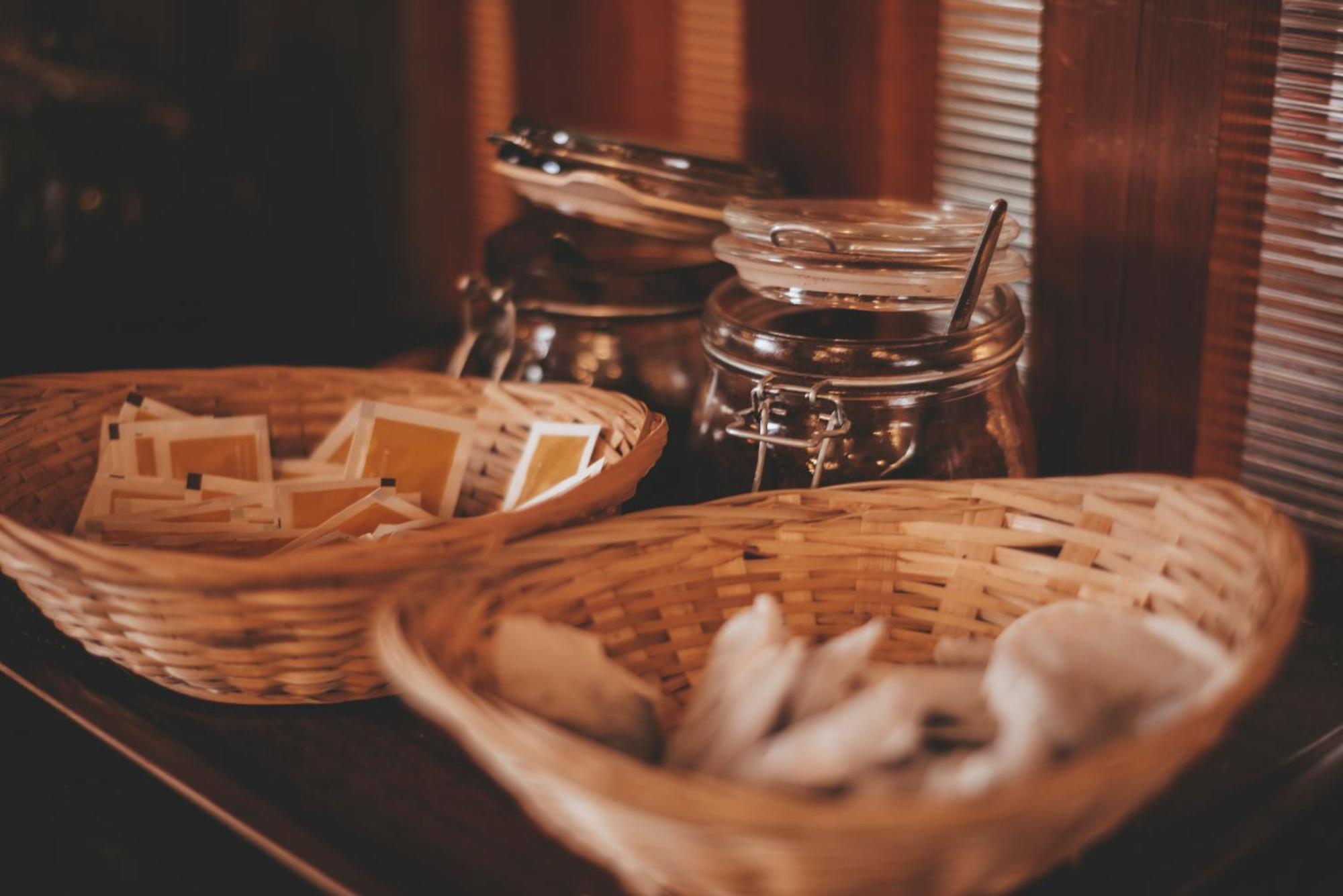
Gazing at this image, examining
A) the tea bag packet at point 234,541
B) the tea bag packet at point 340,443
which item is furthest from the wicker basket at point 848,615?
the tea bag packet at point 340,443

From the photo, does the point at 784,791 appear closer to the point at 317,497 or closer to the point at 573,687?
the point at 573,687

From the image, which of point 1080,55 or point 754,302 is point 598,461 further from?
point 1080,55

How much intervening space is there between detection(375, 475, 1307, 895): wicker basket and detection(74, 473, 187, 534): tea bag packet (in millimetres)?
393

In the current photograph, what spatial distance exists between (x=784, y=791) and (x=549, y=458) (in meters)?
0.46

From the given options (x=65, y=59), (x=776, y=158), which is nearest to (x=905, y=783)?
(x=776, y=158)

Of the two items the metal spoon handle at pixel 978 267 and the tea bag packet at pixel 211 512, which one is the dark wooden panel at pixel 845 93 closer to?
the metal spoon handle at pixel 978 267

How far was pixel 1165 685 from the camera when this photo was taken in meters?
0.69

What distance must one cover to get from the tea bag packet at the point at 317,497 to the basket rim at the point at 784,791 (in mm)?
365

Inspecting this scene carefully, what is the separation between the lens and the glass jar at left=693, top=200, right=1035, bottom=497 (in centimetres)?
96

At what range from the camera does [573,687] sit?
0.73m

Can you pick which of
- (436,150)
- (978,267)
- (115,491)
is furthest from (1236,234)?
(436,150)

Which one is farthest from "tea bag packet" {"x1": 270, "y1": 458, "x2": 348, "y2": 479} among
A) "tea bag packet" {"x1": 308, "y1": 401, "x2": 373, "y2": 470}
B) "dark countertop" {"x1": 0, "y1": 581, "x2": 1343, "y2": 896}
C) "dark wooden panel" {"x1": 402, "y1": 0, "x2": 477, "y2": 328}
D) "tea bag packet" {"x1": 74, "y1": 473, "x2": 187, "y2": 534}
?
"dark wooden panel" {"x1": 402, "y1": 0, "x2": 477, "y2": 328}

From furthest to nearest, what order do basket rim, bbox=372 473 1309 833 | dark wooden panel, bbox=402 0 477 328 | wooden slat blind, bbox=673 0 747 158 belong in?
dark wooden panel, bbox=402 0 477 328 < wooden slat blind, bbox=673 0 747 158 < basket rim, bbox=372 473 1309 833

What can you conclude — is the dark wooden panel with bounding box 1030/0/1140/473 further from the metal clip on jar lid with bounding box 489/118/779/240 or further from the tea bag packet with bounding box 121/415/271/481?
the tea bag packet with bounding box 121/415/271/481
